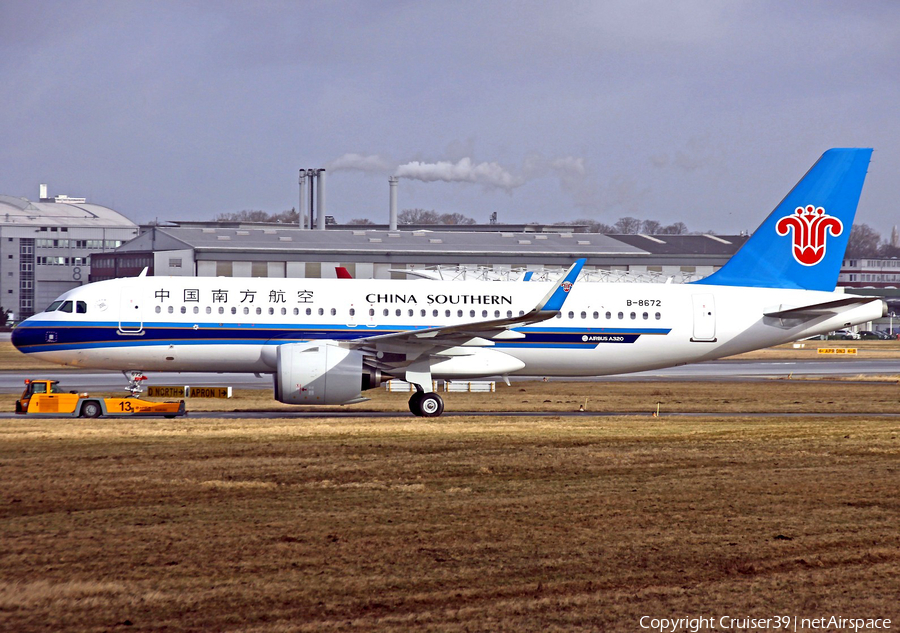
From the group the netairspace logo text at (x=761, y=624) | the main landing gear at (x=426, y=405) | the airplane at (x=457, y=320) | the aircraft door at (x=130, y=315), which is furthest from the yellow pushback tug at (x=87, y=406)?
the netairspace logo text at (x=761, y=624)

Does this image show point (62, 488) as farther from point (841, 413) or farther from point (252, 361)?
point (841, 413)

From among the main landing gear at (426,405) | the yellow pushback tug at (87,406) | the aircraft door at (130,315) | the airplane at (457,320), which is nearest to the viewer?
the yellow pushback tug at (87,406)

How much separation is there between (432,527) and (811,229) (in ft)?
75.8

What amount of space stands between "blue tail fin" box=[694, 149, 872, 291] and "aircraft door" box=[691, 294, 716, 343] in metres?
1.50

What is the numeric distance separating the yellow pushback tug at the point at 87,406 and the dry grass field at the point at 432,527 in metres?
2.49

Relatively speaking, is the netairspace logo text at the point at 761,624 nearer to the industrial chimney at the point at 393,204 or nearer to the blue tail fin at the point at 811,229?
the blue tail fin at the point at 811,229

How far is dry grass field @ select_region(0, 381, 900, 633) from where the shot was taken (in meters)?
9.71

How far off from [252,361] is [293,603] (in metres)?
19.4

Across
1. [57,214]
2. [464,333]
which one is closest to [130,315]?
[464,333]

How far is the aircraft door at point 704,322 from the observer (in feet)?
102

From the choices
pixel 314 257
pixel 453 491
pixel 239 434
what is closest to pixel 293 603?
pixel 453 491

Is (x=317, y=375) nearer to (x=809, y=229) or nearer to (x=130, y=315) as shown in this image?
(x=130, y=315)

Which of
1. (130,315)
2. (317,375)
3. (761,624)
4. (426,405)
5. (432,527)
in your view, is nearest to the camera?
(761,624)

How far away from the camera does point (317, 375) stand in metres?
26.5
